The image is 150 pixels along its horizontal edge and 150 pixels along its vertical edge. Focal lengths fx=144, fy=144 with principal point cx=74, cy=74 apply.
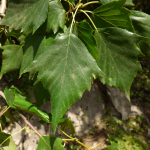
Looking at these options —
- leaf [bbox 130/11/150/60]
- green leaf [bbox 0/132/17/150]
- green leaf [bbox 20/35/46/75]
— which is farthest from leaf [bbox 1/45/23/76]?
leaf [bbox 130/11/150/60]

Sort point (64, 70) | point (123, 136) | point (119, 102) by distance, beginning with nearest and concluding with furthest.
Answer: point (64, 70), point (123, 136), point (119, 102)

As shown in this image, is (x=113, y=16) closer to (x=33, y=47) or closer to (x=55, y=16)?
(x=55, y=16)

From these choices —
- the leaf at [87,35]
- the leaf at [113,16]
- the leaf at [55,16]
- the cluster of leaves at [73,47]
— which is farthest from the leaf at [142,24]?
the leaf at [55,16]

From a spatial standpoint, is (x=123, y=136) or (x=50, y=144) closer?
(x=50, y=144)

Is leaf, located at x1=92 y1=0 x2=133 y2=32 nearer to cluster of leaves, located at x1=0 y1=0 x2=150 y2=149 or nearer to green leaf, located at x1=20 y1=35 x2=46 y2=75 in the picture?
cluster of leaves, located at x1=0 y1=0 x2=150 y2=149

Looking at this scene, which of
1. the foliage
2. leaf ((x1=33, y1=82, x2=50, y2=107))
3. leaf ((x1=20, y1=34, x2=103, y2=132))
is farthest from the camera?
the foliage

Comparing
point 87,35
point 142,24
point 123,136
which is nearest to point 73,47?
point 87,35

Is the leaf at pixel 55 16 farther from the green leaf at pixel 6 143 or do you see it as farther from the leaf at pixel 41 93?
the green leaf at pixel 6 143
